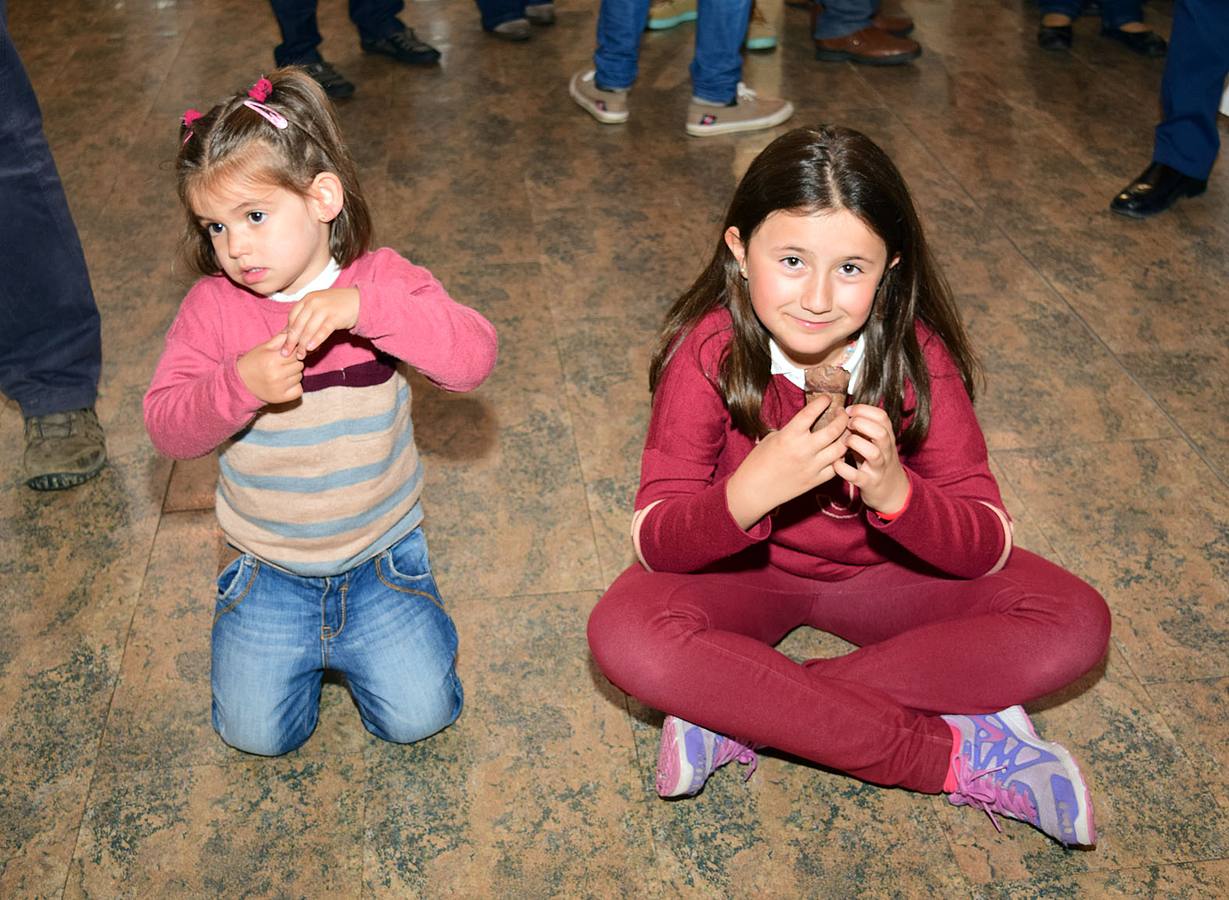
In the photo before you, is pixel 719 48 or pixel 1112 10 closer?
pixel 719 48

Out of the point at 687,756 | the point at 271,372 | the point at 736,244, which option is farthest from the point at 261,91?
the point at 687,756

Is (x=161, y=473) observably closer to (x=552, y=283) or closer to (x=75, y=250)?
(x=75, y=250)

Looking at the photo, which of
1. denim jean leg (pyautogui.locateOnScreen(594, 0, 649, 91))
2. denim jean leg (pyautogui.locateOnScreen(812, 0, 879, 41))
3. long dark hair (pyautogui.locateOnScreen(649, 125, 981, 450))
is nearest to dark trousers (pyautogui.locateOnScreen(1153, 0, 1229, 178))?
denim jean leg (pyautogui.locateOnScreen(812, 0, 879, 41))

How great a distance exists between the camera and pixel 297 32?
10.5 feet

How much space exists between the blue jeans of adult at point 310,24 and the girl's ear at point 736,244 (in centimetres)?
228

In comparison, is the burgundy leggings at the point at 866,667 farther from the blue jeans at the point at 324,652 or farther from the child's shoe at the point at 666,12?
the child's shoe at the point at 666,12

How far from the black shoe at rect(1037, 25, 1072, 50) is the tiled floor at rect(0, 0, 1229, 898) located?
0.69ft

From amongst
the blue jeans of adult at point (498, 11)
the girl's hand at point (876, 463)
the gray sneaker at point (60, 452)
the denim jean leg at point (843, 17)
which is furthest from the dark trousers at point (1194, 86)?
the gray sneaker at point (60, 452)

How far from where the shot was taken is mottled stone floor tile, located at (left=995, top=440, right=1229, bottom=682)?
5.10 ft

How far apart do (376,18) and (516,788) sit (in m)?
2.70

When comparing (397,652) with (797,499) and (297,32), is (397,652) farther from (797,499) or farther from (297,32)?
(297,32)

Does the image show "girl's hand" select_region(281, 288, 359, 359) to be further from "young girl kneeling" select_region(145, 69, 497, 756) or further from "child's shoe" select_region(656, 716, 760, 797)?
"child's shoe" select_region(656, 716, 760, 797)

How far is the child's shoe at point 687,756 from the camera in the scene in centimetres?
130

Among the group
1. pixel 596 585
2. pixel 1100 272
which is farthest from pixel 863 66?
pixel 596 585
